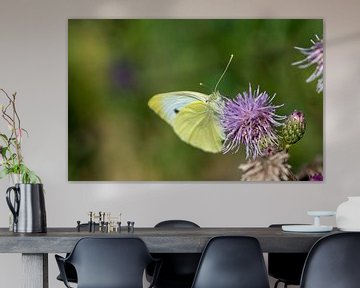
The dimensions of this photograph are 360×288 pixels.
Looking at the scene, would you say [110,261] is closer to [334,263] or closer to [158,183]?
[334,263]

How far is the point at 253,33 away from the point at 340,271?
2.78 m

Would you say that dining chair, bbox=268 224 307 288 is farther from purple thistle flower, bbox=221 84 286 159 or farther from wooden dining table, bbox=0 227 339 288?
purple thistle flower, bbox=221 84 286 159

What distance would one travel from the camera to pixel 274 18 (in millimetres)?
5961

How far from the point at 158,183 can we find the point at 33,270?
7.38 feet

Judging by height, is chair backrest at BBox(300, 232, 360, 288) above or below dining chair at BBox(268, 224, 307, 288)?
above

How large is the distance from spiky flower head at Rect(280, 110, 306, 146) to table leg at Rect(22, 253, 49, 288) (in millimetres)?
2728

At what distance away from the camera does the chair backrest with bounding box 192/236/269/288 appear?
3.66 m

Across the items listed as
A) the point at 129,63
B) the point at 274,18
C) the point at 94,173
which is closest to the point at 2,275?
the point at 94,173

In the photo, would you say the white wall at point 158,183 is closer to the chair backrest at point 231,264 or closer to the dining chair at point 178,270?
the dining chair at point 178,270

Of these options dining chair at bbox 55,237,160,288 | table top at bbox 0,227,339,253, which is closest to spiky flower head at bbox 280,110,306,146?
table top at bbox 0,227,339,253

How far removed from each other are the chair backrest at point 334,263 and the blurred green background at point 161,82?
2.33 meters

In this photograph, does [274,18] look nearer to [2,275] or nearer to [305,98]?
[305,98]

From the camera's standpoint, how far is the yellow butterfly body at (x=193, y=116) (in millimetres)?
5914

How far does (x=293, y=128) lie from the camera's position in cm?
593
